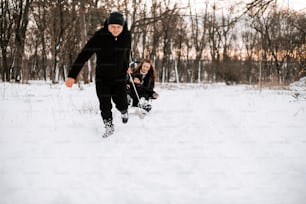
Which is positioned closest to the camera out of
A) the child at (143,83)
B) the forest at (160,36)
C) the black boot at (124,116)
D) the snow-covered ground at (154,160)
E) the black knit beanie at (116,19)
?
the snow-covered ground at (154,160)

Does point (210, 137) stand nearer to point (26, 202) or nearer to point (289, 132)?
point (289, 132)

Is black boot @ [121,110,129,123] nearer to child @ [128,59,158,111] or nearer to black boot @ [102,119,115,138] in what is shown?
black boot @ [102,119,115,138]

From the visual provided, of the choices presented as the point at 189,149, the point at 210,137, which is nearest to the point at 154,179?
the point at 189,149

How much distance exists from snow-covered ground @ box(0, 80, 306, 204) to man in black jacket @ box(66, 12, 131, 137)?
1.56 feet

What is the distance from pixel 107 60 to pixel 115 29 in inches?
17.3

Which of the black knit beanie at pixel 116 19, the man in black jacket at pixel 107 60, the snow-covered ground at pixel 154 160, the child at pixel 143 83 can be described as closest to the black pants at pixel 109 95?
the man in black jacket at pixel 107 60

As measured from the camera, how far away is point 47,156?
301cm

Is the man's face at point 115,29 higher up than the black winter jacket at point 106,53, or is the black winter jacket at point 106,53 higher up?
the man's face at point 115,29

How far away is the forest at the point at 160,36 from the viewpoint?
12906 mm

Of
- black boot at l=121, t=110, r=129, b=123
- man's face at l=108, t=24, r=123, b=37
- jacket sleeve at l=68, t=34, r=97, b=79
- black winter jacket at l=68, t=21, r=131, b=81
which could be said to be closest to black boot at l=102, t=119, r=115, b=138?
black boot at l=121, t=110, r=129, b=123

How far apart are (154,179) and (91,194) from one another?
60 centimetres

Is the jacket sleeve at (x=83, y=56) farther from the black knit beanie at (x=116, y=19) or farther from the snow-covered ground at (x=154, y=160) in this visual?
the snow-covered ground at (x=154, y=160)

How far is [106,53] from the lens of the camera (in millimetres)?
3697

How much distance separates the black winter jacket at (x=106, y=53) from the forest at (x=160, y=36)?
3.30 m
